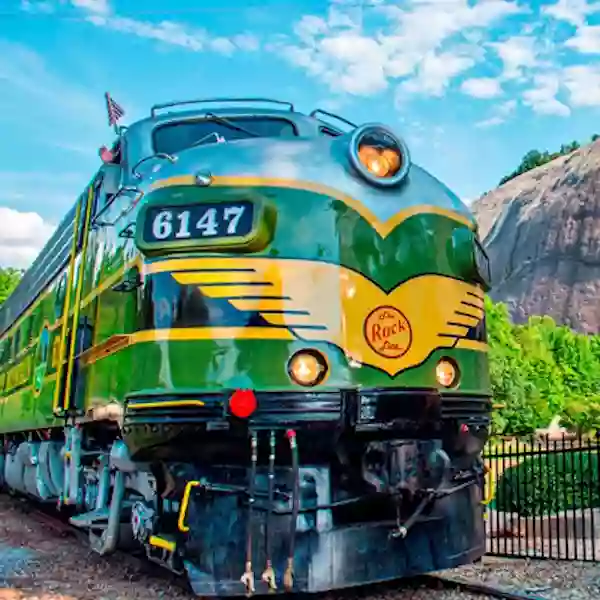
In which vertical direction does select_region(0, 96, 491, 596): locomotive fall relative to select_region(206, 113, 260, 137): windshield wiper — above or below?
A: below

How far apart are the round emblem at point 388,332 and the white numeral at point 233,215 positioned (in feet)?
3.41

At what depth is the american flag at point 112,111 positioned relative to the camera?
864 cm

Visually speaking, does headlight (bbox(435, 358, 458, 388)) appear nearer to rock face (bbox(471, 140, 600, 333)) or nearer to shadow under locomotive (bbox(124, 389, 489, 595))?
shadow under locomotive (bbox(124, 389, 489, 595))

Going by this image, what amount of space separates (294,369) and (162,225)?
1.27 m

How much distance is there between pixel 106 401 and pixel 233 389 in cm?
134

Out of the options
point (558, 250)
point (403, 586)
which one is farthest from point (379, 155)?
point (558, 250)

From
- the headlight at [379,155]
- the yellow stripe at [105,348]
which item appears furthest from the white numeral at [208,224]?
the headlight at [379,155]

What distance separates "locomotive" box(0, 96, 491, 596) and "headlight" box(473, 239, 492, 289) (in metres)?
0.05

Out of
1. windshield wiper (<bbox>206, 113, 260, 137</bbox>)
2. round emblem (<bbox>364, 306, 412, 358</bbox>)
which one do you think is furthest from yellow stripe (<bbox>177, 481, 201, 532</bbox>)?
windshield wiper (<bbox>206, 113, 260, 137</bbox>)

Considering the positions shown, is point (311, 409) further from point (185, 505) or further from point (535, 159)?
point (535, 159)

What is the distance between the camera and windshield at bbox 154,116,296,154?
7.12 m

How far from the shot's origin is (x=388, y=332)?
580 cm

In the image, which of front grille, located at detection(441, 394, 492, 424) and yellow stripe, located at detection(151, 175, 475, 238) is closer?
yellow stripe, located at detection(151, 175, 475, 238)

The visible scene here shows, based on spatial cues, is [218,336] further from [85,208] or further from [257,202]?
[85,208]
